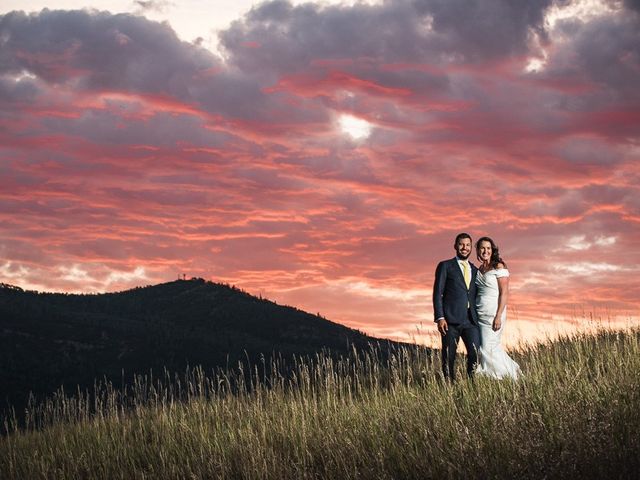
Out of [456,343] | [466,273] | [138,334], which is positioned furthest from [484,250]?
[138,334]

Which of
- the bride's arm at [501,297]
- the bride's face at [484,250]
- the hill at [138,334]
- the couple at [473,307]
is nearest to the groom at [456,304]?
the couple at [473,307]

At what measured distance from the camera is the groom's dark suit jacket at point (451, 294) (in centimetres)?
1023

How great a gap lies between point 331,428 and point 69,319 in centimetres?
11749

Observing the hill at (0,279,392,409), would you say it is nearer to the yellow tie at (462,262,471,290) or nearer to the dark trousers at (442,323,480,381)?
the dark trousers at (442,323,480,381)

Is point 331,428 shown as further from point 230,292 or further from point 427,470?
point 230,292

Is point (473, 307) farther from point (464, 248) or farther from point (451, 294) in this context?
point (464, 248)

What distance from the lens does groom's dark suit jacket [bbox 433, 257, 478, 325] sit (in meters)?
10.2

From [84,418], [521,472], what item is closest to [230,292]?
[84,418]

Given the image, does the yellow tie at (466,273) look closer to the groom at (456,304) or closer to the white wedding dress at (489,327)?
the groom at (456,304)

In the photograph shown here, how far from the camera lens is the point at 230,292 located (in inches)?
6722

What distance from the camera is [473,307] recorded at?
34.2 ft

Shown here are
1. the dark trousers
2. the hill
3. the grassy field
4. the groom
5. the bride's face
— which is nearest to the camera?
the grassy field

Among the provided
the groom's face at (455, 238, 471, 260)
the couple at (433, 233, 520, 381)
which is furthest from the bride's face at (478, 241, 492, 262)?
the groom's face at (455, 238, 471, 260)

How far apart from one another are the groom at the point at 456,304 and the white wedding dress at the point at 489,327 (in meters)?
0.09
